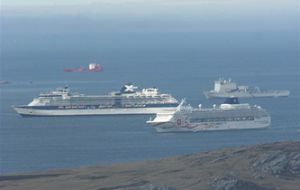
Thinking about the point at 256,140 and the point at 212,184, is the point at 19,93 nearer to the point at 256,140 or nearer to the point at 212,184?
the point at 256,140

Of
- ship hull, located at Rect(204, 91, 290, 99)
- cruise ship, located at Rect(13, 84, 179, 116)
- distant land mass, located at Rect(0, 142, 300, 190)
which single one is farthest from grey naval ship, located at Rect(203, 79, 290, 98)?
distant land mass, located at Rect(0, 142, 300, 190)

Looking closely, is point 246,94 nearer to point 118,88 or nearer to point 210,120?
point 118,88

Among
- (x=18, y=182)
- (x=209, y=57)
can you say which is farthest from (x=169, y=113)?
(x=209, y=57)

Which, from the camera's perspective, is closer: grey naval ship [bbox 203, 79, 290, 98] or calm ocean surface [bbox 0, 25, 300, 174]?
calm ocean surface [bbox 0, 25, 300, 174]

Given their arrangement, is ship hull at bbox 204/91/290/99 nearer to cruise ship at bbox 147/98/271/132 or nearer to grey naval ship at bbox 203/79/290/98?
grey naval ship at bbox 203/79/290/98

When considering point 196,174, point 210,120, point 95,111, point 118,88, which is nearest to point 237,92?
point 118,88

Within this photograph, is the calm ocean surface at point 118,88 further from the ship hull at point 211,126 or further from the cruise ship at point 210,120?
the cruise ship at point 210,120
